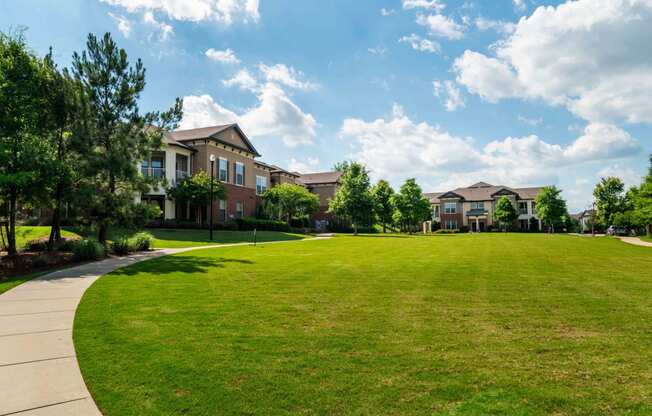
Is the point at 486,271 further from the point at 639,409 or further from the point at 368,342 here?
the point at 639,409

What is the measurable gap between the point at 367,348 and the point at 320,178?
5970 centimetres

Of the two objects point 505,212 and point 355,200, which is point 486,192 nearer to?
point 505,212

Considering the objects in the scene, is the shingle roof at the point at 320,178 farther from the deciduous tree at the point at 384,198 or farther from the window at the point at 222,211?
the window at the point at 222,211

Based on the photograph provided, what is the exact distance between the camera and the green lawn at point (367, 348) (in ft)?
11.6

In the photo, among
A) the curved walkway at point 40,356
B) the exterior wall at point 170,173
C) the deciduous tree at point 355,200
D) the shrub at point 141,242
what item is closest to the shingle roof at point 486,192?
the deciduous tree at point 355,200

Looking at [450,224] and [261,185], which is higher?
[261,185]

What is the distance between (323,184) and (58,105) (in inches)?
1862

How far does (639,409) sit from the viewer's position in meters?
3.32

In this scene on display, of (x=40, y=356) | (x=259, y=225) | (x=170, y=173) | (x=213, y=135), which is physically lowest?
(x=40, y=356)

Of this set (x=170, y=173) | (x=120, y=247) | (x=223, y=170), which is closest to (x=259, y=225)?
(x=223, y=170)

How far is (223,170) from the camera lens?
3862cm

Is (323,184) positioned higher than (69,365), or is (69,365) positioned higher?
(323,184)

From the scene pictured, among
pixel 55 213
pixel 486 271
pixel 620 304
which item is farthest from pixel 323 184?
pixel 620 304

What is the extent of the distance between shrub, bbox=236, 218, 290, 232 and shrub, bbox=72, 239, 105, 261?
2025cm
